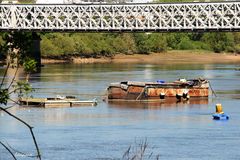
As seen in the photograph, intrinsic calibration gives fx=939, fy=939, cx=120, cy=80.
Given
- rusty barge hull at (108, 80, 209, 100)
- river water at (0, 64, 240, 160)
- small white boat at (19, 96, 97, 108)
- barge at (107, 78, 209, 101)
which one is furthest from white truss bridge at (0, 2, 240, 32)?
small white boat at (19, 96, 97, 108)

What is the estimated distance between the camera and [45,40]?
7318 inches

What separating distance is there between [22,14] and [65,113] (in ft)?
228

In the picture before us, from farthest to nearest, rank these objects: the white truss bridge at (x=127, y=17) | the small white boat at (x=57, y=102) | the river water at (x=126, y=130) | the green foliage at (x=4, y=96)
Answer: the white truss bridge at (x=127, y=17)
the small white boat at (x=57, y=102)
the river water at (x=126, y=130)
the green foliage at (x=4, y=96)

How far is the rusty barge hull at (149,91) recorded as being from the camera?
80.6 meters

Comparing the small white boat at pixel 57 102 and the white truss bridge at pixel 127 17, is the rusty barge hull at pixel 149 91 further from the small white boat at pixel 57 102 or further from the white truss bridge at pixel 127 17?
the white truss bridge at pixel 127 17

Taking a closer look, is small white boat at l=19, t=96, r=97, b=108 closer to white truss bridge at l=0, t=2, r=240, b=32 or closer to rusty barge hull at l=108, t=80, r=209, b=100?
rusty barge hull at l=108, t=80, r=209, b=100

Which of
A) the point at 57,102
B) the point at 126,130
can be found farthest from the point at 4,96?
the point at 57,102

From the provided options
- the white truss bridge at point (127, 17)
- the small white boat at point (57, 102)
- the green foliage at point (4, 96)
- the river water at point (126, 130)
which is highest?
the white truss bridge at point (127, 17)

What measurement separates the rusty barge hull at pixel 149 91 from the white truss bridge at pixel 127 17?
37469 millimetres

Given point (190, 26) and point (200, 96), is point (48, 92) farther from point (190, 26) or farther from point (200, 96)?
point (190, 26)

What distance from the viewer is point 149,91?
80625 mm

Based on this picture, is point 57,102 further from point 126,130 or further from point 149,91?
point 126,130

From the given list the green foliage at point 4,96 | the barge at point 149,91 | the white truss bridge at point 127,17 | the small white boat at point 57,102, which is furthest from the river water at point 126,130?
the white truss bridge at point 127,17

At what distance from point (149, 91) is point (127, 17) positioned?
50.6 meters
